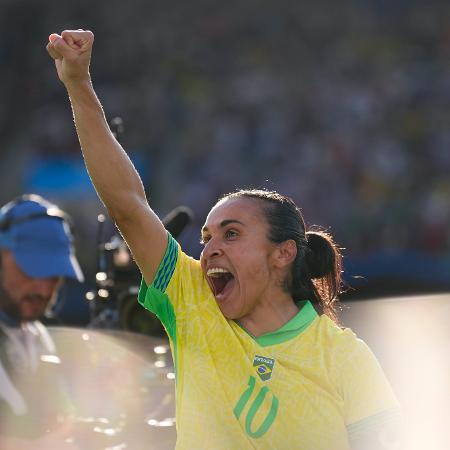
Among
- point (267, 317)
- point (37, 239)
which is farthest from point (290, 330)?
point (37, 239)

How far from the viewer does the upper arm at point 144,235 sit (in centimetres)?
237

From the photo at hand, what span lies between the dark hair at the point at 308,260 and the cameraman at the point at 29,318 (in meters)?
0.53

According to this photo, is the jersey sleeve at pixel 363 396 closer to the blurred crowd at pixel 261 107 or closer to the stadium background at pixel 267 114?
the stadium background at pixel 267 114

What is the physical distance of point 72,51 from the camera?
2.32m

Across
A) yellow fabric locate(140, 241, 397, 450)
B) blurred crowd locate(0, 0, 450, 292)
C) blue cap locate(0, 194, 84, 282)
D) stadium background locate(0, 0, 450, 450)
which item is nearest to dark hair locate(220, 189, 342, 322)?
yellow fabric locate(140, 241, 397, 450)

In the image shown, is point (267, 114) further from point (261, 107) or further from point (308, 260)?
point (308, 260)

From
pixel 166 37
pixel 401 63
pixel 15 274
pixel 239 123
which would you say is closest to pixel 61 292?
pixel 15 274

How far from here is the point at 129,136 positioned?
42.0 ft

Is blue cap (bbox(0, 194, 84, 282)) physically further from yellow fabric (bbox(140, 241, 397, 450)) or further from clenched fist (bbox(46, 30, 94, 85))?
clenched fist (bbox(46, 30, 94, 85))

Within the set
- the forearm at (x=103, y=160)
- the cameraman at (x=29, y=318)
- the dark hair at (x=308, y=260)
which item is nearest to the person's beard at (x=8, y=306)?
the cameraman at (x=29, y=318)

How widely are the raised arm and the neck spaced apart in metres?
0.35

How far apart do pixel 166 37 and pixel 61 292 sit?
10.6m

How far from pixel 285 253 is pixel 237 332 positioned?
11.0 inches

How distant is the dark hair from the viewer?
268 centimetres
